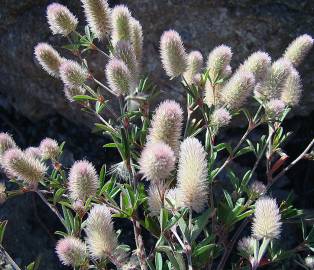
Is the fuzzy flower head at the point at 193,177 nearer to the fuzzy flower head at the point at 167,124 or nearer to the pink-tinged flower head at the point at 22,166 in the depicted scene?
the fuzzy flower head at the point at 167,124

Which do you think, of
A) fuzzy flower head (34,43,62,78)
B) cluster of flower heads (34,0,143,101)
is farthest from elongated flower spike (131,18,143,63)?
fuzzy flower head (34,43,62,78)

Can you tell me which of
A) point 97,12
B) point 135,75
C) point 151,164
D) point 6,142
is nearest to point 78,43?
point 97,12

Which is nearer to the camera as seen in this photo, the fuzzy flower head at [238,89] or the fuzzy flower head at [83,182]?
the fuzzy flower head at [83,182]

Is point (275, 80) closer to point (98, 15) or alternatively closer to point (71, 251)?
point (98, 15)

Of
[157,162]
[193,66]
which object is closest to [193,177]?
[157,162]

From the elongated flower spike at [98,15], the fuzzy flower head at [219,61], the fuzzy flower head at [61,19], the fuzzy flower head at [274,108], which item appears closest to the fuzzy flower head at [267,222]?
the fuzzy flower head at [274,108]

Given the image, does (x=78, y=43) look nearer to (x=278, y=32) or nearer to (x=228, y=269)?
(x=278, y=32)
